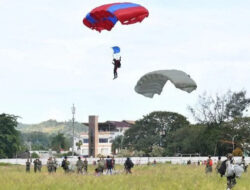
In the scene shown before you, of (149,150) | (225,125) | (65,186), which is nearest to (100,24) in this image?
(65,186)

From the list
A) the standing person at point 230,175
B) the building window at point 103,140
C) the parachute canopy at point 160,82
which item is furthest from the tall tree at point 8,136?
the standing person at point 230,175

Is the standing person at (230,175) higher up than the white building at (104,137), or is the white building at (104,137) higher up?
the white building at (104,137)

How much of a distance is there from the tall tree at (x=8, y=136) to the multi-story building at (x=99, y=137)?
32989 millimetres

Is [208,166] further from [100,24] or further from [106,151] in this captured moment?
[106,151]

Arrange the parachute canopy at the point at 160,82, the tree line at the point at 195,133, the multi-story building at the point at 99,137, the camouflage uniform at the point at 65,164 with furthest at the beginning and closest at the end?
the multi-story building at the point at 99,137 < the tree line at the point at 195,133 < the camouflage uniform at the point at 65,164 < the parachute canopy at the point at 160,82

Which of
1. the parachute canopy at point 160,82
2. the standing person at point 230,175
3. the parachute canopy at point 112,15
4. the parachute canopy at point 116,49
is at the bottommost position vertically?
the standing person at point 230,175

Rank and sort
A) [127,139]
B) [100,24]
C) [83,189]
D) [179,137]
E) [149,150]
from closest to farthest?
[83,189] → [100,24] → [179,137] → [149,150] → [127,139]

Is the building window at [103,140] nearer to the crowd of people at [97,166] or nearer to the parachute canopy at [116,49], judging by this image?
the crowd of people at [97,166]

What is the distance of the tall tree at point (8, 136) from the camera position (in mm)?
91812

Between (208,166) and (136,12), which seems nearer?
(136,12)

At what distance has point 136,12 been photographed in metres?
23.5

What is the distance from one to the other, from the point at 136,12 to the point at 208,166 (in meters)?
10.9

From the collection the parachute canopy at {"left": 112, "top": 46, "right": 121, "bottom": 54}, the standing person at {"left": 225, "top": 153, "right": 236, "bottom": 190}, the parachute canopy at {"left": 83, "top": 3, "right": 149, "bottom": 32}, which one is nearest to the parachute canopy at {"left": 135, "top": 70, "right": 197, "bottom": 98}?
the parachute canopy at {"left": 112, "top": 46, "right": 121, "bottom": 54}

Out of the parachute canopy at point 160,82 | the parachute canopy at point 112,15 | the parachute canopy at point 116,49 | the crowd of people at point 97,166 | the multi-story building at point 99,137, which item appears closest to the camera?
the parachute canopy at point 112,15
